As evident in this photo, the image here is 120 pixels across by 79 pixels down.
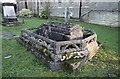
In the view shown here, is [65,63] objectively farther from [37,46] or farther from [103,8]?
[103,8]

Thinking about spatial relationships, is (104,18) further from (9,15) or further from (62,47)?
(62,47)

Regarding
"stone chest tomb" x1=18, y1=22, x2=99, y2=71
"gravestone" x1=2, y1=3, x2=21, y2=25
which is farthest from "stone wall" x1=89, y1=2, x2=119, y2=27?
"stone chest tomb" x1=18, y1=22, x2=99, y2=71

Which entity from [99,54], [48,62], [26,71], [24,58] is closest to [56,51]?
[48,62]

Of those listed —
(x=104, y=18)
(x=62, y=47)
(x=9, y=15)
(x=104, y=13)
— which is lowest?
(x=62, y=47)

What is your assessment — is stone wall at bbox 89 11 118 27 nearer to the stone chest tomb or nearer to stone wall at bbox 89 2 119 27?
stone wall at bbox 89 2 119 27

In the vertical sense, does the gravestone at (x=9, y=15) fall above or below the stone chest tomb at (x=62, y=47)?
above

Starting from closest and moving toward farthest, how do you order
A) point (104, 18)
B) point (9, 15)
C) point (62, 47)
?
point (62, 47), point (104, 18), point (9, 15)

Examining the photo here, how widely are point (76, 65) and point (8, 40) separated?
634 centimetres

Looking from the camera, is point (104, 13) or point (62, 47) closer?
point (62, 47)

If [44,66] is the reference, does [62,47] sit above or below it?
above

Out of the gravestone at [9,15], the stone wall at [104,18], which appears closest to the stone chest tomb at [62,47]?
the stone wall at [104,18]

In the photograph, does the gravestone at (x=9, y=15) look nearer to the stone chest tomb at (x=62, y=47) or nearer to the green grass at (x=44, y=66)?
the green grass at (x=44, y=66)

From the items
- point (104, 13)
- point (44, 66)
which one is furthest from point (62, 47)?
point (104, 13)

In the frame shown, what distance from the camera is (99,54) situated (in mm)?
8922
